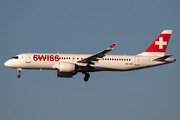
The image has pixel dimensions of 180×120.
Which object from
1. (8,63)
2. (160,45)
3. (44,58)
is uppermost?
(160,45)

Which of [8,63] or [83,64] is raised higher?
[8,63]

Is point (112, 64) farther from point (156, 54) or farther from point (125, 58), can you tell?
point (156, 54)

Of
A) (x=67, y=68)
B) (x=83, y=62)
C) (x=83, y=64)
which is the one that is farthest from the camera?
(x=83, y=64)

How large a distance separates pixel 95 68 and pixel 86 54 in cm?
284

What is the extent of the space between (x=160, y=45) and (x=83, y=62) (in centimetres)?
1394

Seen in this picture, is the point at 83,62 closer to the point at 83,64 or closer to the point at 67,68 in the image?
the point at 83,64

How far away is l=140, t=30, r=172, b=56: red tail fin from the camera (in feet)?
192

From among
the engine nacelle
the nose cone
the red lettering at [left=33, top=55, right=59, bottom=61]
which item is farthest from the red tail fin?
the nose cone

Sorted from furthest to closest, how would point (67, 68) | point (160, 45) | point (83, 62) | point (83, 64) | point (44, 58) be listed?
point (160, 45)
point (83, 64)
point (83, 62)
point (44, 58)
point (67, 68)

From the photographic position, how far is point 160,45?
59125 mm

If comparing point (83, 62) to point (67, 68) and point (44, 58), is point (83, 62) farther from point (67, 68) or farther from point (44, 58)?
point (44, 58)

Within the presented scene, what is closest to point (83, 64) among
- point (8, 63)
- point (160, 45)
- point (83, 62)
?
point (83, 62)

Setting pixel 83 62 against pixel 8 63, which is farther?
pixel 8 63

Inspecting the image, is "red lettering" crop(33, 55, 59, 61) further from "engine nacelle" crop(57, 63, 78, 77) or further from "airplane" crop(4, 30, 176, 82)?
"engine nacelle" crop(57, 63, 78, 77)
